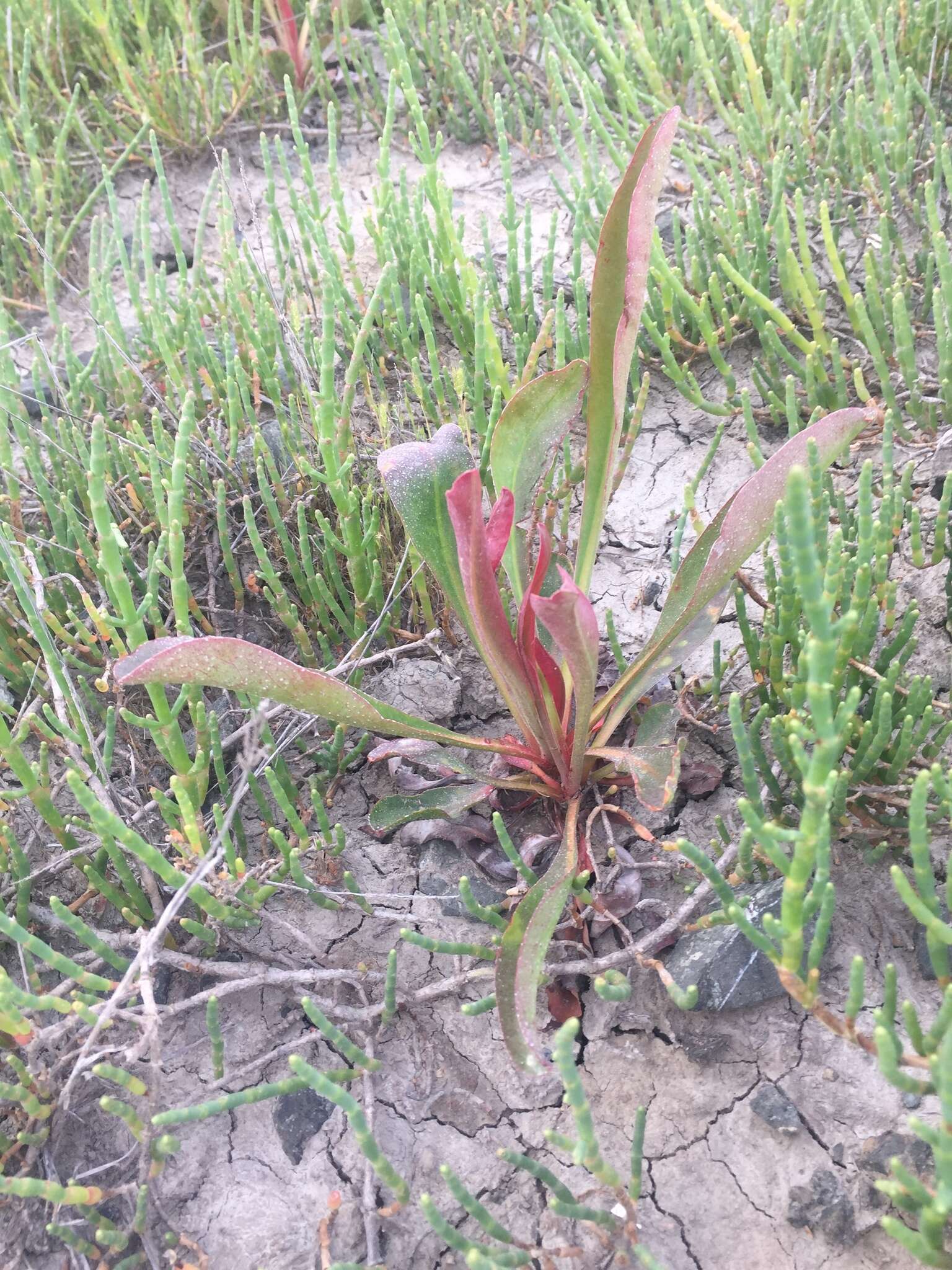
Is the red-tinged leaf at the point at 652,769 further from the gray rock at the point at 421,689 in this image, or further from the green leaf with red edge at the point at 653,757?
the gray rock at the point at 421,689

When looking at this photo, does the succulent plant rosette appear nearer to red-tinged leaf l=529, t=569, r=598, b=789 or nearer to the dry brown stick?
red-tinged leaf l=529, t=569, r=598, b=789

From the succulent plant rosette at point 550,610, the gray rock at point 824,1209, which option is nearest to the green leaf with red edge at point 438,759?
the succulent plant rosette at point 550,610

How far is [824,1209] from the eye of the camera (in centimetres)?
119

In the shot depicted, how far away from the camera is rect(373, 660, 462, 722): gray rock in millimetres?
1812

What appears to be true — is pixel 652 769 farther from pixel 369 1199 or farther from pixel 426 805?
pixel 369 1199

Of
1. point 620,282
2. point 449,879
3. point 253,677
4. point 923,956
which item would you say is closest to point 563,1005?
point 449,879

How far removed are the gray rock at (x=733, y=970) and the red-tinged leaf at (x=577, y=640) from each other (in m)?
0.33

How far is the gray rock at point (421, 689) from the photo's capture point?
181 cm

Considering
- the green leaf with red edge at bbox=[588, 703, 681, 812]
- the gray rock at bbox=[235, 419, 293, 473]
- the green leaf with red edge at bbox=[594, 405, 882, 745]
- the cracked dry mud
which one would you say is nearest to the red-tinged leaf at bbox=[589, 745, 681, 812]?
the green leaf with red edge at bbox=[588, 703, 681, 812]

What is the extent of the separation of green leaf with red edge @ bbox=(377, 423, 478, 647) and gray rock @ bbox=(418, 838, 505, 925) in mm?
378

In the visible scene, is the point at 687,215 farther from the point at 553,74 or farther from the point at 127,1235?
the point at 127,1235

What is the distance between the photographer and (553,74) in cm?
231

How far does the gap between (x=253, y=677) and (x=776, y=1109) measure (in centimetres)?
93

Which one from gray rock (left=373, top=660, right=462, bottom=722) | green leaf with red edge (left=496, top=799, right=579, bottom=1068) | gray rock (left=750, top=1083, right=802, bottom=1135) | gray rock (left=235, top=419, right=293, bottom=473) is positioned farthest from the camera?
gray rock (left=235, top=419, right=293, bottom=473)
